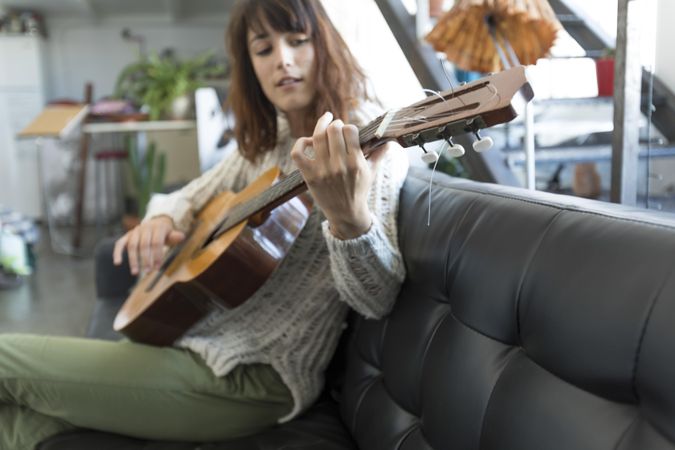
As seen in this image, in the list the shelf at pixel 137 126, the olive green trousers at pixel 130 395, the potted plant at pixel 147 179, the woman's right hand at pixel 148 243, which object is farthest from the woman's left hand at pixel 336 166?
the shelf at pixel 137 126

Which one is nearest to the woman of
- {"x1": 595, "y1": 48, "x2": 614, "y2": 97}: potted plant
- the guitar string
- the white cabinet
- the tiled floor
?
the guitar string

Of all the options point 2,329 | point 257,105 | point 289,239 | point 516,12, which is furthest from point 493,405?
point 2,329

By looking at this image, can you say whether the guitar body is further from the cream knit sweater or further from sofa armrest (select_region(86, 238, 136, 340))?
sofa armrest (select_region(86, 238, 136, 340))

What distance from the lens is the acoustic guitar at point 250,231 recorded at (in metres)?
0.66

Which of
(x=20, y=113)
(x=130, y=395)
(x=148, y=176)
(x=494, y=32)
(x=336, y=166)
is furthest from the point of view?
(x=20, y=113)

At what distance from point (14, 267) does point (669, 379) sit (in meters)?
4.26

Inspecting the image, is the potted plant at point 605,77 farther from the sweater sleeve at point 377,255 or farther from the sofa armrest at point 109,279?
the sofa armrest at point 109,279

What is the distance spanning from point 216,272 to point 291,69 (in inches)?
16.7

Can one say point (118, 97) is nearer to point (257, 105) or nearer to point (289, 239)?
point (257, 105)

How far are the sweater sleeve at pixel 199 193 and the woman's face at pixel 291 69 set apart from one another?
32 centimetres

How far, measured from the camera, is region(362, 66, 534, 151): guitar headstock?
2.03 ft

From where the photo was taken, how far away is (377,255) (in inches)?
39.0

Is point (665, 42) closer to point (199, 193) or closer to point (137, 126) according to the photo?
point (199, 193)

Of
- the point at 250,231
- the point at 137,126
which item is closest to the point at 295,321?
the point at 250,231
